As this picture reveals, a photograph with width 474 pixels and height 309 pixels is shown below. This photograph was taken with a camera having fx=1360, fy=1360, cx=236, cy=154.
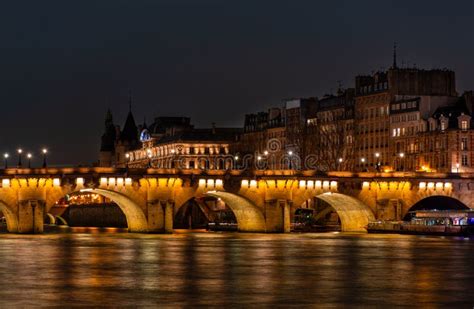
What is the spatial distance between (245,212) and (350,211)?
10.2 m

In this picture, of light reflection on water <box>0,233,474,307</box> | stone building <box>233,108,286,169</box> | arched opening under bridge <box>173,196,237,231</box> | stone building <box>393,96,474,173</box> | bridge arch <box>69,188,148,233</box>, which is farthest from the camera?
stone building <box>233,108,286,169</box>

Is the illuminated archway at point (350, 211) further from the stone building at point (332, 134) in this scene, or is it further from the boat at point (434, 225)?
the stone building at point (332, 134)

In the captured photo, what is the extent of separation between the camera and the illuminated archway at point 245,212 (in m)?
112

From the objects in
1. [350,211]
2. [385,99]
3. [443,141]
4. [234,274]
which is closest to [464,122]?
[443,141]

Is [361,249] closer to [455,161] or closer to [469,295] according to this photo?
[469,295]

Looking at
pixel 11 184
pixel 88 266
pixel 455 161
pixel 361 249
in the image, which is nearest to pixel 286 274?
pixel 88 266

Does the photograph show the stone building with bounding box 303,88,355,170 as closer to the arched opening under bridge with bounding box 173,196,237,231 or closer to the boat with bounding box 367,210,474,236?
the arched opening under bridge with bounding box 173,196,237,231

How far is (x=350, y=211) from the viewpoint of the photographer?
4742 inches

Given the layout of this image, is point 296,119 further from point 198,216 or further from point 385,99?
point 198,216

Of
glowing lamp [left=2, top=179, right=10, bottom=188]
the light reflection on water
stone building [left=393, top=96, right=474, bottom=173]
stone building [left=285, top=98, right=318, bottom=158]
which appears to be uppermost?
stone building [left=285, top=98, right=318, bottom=158]

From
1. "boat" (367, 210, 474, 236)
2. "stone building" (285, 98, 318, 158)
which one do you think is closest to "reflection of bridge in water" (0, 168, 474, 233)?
"boat" (367, 210, 474, 236)

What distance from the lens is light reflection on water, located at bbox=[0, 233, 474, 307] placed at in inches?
1754

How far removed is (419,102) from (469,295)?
10043cm

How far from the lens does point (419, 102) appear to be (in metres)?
146
